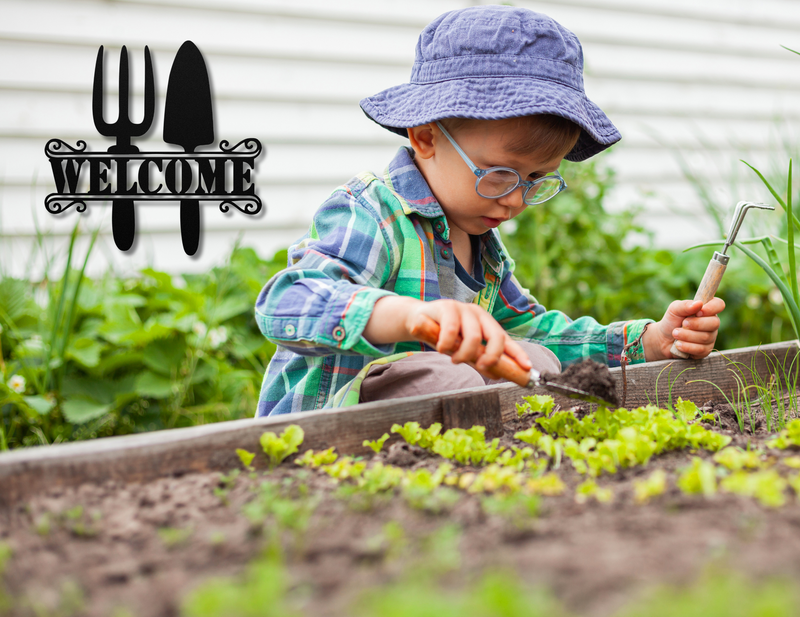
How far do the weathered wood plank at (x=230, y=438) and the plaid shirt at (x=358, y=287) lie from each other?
0.47 feet

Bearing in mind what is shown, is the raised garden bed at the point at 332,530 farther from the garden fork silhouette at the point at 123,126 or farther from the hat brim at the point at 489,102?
the garden fork silhouette at the point at 123,126

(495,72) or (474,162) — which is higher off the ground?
(495,72)

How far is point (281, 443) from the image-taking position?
44.9 inches

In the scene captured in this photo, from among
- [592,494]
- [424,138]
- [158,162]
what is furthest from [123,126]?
[592,494]

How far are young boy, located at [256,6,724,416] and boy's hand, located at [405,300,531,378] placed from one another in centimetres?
11

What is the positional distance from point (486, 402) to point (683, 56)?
13.2 feet

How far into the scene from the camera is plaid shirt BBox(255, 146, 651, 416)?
130 centimetres

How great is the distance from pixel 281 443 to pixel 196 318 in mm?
1338

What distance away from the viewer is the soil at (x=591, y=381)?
1262 millimetres

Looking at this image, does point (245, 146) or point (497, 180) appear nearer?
point (497, 180)

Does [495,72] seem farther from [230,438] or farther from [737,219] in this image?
[230,438]

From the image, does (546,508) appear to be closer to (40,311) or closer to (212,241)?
(40,311)

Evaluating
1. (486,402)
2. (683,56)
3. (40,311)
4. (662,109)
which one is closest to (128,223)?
(40,311)

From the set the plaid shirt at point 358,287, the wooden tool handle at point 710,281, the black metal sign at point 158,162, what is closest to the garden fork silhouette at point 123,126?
the black metal sign at point 158,162
